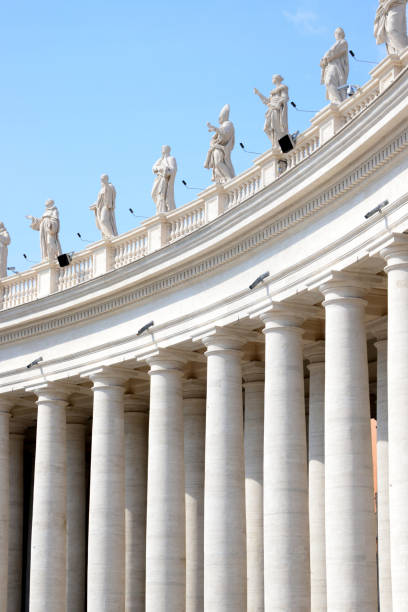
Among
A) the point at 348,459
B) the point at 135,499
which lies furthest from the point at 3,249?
the point at 348,459

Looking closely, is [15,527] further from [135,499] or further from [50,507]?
[50,507]

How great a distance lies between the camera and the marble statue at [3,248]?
501 ft

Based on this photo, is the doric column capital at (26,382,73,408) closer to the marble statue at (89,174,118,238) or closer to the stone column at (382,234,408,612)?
the marble statue at (89,174,118,238)

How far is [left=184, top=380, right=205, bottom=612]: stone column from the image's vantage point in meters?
127

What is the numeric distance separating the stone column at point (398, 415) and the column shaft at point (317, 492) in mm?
26325

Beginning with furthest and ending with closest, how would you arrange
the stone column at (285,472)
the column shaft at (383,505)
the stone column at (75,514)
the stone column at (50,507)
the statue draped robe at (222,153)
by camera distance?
the stone column at (75,514) → the stone column at (50,507) → the statue draped robe at (222,153) → the column shaft at (383,505) → the stone column at (285,472)

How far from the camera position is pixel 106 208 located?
450 ft

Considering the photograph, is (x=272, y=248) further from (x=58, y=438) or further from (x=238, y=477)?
(x=58, y=438)

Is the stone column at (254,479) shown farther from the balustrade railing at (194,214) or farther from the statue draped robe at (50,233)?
the statue draped robe at (50,233)

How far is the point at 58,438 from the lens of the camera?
133 m

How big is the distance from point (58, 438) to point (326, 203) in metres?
49.0

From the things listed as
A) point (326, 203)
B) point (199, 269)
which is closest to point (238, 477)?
point (199, 269)

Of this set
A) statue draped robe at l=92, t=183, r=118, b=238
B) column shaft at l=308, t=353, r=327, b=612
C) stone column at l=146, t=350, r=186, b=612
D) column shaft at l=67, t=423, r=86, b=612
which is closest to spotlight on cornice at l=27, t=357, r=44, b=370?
statue draped robe at l=92, t=183, r=118, b=238

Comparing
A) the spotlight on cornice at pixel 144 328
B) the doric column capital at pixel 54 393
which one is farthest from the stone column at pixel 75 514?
the spotlight on cornice at pixel 144 328
